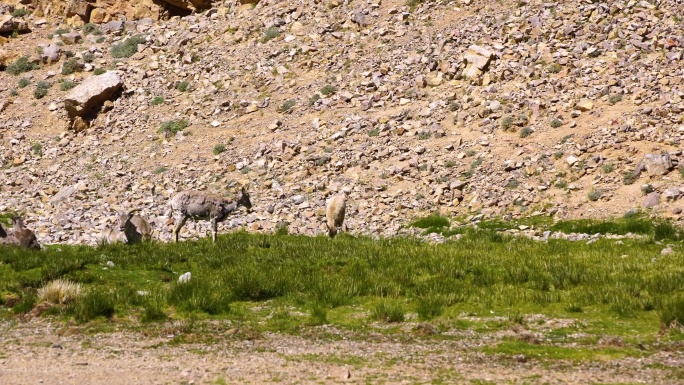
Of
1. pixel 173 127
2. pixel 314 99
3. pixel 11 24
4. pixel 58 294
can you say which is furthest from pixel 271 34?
pixel 58 294

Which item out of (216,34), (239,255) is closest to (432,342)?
(239,255)

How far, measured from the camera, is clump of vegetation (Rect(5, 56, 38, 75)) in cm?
4756

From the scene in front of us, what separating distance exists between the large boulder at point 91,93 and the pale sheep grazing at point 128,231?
1886 cm

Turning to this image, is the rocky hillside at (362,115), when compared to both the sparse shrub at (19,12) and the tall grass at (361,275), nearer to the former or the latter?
the sparse shrub at (19,12)

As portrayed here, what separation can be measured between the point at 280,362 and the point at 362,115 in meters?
25.3

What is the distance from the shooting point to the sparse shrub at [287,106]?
121ft

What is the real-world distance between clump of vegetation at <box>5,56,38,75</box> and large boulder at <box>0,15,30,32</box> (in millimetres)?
4682

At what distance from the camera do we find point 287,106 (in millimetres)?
36906

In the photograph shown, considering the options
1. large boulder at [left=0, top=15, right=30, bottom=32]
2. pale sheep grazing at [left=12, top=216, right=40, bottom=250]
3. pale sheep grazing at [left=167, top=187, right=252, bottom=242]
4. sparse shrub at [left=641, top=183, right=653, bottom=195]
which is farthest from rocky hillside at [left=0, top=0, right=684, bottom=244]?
pale sheep grazing at [left=12, top=216, right=40, bottom=250]

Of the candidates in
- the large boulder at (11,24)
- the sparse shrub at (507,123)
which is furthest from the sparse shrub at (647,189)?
the large boulder at (11,24)

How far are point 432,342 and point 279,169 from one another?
71.0 feet

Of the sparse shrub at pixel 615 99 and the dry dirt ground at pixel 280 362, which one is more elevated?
the dry dirt ground at pixel 280 362

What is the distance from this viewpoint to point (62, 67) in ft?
154

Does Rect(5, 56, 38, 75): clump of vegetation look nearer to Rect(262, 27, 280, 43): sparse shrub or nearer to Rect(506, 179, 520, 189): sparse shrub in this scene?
Rect(262, 27, 280, 43): sparse shrub
